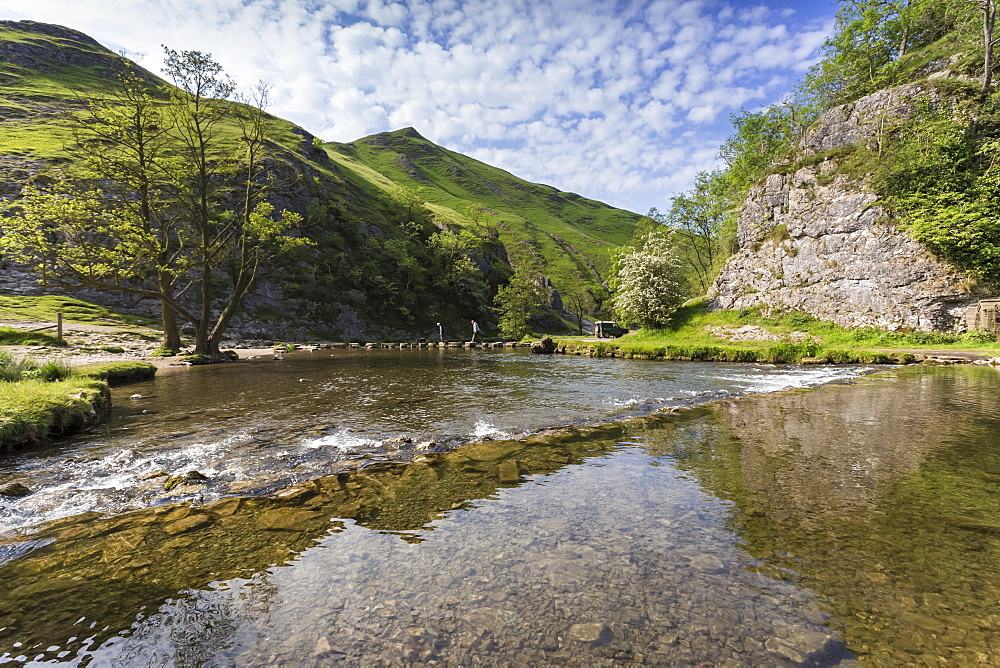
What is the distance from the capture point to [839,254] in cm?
3791

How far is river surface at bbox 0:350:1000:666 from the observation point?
3.62 m

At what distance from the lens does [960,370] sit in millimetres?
21781

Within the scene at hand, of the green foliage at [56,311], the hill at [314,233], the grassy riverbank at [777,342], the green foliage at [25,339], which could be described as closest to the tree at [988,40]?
the grassy riverbank at [777,342]

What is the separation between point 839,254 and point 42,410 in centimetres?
5246

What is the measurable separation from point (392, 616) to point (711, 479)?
6.34 meters

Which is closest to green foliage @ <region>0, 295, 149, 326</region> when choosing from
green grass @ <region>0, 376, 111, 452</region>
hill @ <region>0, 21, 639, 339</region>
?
hill @ <region>0, 21, 639, 339</region>

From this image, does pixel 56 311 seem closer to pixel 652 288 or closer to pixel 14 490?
pixel 14 490

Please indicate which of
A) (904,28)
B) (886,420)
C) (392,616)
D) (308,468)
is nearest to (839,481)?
(886,420)

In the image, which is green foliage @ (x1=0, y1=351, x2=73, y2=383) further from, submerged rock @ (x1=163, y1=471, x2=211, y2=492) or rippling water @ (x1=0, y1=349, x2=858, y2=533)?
submerged rock @ (x1=163, y1=471, x2=211, y2=492)

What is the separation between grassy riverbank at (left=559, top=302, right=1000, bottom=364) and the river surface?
1963 centimetres

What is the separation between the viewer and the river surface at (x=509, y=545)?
143 inches

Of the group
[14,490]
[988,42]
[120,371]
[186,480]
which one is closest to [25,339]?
[120,371]

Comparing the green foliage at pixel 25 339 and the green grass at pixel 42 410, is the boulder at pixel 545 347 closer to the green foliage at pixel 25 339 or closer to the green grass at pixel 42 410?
the green grass at pixel 42 410

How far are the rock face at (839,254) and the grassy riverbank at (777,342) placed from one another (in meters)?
1.46
